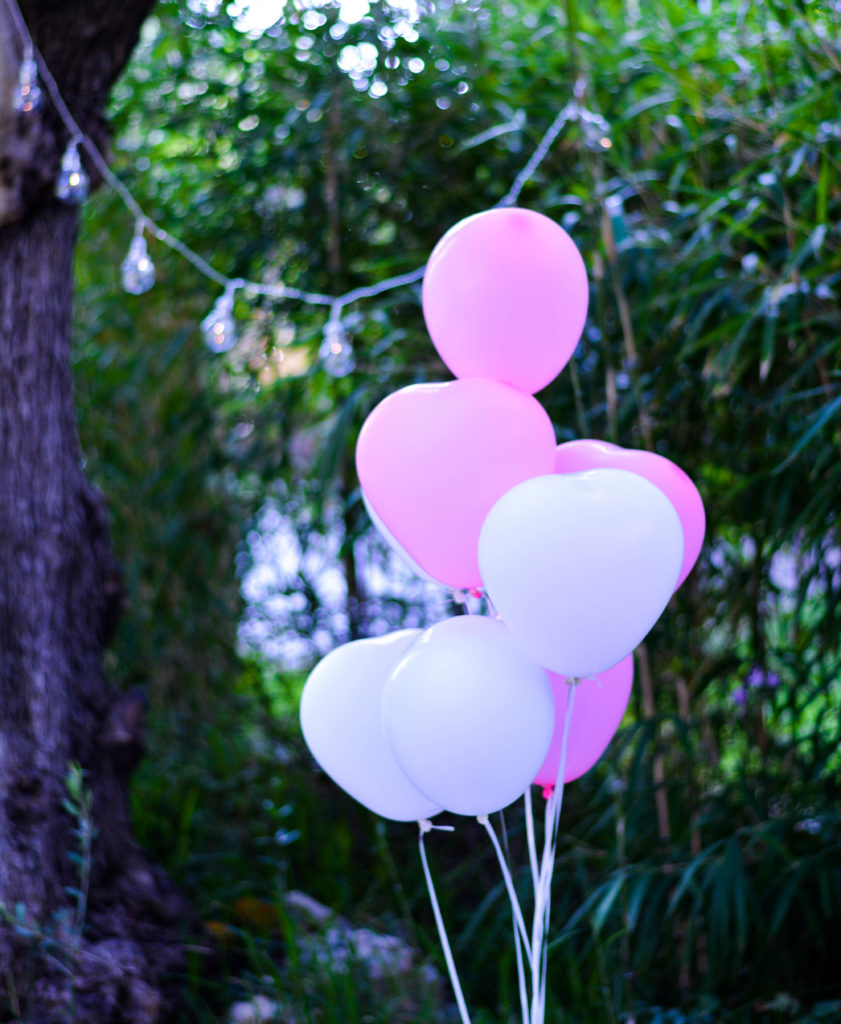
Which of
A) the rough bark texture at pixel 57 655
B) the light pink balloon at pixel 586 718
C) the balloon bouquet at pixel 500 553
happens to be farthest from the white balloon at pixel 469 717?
the rough bark texture at pixel 57 655

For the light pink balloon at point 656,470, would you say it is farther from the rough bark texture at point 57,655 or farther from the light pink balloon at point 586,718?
the rough bark texture at point 57,655

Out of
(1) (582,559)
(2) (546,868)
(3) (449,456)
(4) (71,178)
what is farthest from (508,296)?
(4) (71,178)

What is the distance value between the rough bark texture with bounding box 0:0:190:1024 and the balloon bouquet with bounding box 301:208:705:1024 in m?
0.65

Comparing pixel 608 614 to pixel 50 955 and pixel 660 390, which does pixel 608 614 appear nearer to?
pixel 660 390

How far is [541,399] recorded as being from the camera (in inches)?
70.6

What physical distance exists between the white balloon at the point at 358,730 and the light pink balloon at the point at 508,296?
32cm

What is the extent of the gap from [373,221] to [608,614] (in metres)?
1.61

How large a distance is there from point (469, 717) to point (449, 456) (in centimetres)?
24

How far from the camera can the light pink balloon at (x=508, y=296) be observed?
95cm

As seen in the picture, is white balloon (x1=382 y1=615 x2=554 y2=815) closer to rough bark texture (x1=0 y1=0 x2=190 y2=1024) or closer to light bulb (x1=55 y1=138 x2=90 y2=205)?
rough bark texture (x1=0 y1=0 x2=190 y2=1024)

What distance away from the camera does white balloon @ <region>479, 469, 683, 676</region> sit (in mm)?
823

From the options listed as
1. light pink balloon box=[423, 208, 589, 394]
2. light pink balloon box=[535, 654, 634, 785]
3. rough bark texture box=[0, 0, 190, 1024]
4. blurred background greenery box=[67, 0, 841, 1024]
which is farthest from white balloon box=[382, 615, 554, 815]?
rough bark texture box=[0, 0, 190, 1024]

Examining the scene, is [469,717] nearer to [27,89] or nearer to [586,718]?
[586,718]

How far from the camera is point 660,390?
165cm
